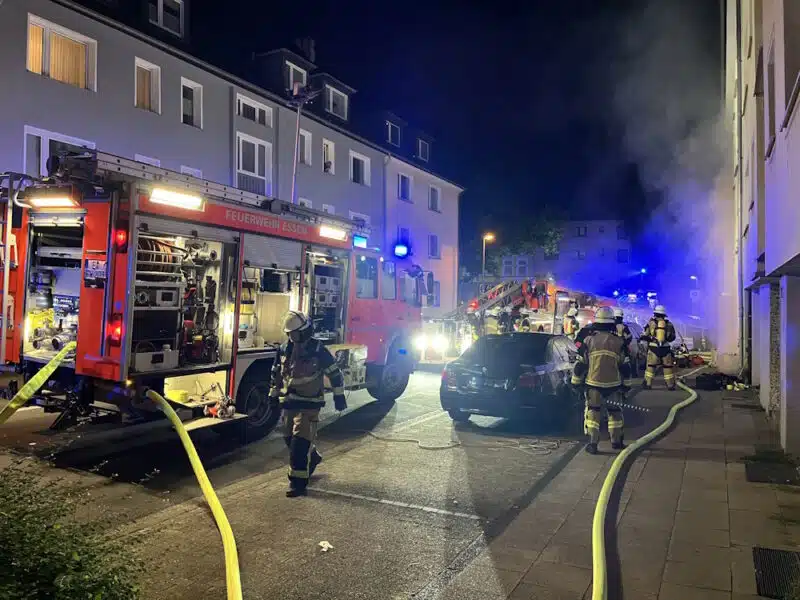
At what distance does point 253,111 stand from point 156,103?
3.74 meters

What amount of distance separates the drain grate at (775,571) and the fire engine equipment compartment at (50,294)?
659cm

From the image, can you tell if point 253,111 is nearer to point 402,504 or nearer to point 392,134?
point 392,134

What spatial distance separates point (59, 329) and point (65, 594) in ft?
16.3

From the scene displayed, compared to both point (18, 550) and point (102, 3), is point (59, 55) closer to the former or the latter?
point (102, 3)

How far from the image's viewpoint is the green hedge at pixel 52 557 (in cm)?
264

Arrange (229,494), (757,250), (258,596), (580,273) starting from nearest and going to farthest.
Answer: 1. (258,596)
2. (229,494)
3. (757,250)
4. (580,273)

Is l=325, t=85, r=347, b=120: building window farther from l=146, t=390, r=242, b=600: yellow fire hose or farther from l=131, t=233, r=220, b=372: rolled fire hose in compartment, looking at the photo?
l=146, t=390, r=242, b=600: yellow fire hose

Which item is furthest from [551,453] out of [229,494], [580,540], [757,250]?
[757,250]

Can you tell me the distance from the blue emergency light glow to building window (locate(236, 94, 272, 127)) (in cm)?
984

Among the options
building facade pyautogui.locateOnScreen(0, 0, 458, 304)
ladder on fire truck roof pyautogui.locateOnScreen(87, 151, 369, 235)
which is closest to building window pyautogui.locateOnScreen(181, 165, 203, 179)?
building facade pyautogui.locateOnScreen(0, 0, 458, 304)

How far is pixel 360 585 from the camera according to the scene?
3.80 metres

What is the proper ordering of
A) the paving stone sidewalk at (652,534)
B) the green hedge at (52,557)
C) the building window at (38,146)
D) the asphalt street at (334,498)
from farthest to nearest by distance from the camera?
the building window at (38,146)
the asphalt street at (334,498)
the paving stone sidewalk at (652,534)
the green hedge at (52,557)

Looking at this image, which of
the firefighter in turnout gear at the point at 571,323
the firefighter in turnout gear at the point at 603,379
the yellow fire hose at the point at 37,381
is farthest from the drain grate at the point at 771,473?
the firefighter in turnout gear at the point at 571,323

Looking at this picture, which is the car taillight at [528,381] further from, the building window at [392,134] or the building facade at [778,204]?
the building window at [392,134]
